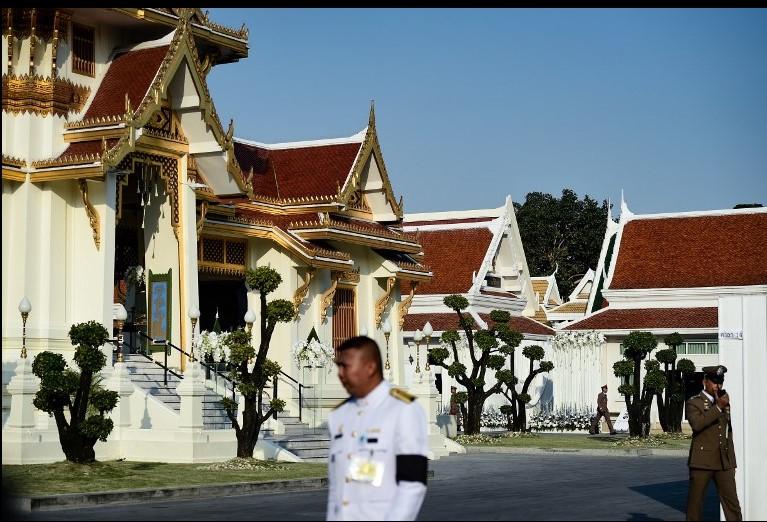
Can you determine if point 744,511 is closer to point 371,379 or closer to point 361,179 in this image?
point 371,379

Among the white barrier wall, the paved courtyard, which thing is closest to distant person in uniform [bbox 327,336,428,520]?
the paved courtyard

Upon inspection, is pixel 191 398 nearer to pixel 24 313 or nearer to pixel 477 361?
pixel 24 313

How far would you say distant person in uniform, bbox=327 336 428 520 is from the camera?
7.54 metres

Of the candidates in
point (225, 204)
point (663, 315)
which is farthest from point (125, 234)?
point (663, 315)

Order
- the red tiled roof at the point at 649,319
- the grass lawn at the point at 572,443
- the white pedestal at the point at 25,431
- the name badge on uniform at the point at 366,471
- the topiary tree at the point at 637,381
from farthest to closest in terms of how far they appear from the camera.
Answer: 1. the red tiled roof at the point at 649,319
2. the topiary tree at the point at 637,381
3. the grass lawn at the point at 572,443
4. the white pedestal at the point at 25,431
5. the name badge on uniform at the point at 366,471

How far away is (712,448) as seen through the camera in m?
13.3

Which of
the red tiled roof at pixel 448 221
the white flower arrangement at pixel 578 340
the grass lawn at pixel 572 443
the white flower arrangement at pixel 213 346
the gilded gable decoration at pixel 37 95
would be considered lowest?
the grass lawn at pixel 572 443

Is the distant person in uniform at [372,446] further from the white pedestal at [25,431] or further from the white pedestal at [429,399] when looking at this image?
the white pedestal at [429,399]

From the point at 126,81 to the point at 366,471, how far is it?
693 inches

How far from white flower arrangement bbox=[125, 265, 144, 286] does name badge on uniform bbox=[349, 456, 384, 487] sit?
1896 centimetres

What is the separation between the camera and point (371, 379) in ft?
25.4

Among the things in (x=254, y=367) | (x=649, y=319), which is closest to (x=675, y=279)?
(x=649, y=319)

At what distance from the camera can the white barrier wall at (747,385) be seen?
14.0 m

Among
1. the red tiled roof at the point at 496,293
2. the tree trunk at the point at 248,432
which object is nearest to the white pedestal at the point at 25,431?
the tree trunk at the point at 248,432
